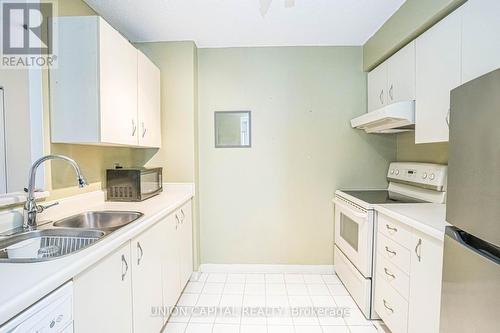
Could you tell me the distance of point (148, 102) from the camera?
2137 millimetres

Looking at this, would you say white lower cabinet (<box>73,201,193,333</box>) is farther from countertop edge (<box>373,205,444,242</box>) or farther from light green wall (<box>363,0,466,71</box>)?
light green wall (<box>363,0,466,71</box>)

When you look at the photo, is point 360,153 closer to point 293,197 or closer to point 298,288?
point 293,197

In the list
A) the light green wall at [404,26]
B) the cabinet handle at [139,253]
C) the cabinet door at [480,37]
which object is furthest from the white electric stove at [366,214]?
the cabinet handle at [139,253]

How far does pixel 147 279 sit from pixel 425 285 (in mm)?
1494

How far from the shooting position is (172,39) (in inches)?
94.7

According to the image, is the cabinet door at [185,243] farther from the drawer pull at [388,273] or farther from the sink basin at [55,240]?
the drawer pull at [388,273]

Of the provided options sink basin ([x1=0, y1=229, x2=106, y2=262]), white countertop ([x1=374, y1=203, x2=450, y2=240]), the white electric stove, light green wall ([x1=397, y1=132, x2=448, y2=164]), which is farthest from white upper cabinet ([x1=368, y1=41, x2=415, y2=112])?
sink basin ([x1=0, y1=229, x2=106, y2=262])

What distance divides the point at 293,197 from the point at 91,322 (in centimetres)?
198

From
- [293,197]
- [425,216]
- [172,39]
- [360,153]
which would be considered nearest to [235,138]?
[293,197]

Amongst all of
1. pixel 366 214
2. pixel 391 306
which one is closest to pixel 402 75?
pixel 366 214

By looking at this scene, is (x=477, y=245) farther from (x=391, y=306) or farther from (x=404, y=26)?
(x=404, y=26)

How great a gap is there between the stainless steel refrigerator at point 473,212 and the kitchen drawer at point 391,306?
19.2 inches

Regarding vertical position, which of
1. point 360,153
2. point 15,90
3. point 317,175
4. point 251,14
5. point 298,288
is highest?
point 251,14

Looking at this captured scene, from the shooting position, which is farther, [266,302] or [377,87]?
[377,87]
